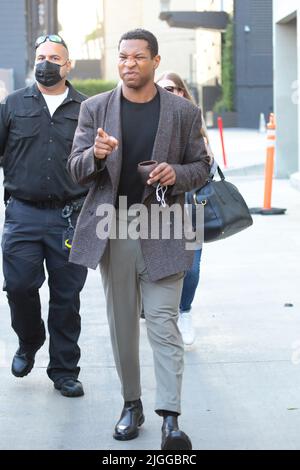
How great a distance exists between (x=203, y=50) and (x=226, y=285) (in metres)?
48.4

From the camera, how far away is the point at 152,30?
212ft

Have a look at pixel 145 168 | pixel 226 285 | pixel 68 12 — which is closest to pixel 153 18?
pixel 68 12

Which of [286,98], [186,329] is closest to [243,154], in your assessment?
[286,98]

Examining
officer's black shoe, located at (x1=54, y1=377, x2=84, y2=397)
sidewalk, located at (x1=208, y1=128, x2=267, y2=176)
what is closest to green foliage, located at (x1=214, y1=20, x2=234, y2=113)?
sidewalk, located at (x1=208, y1=128, x2=267, y2=176)

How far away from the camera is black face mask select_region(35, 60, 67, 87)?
17.4 feet

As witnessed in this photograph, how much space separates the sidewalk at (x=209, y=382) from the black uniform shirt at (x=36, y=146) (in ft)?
3.76

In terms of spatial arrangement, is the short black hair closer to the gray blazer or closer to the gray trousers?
the gray blazer

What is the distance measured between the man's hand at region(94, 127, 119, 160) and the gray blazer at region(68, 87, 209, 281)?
149 millimetres

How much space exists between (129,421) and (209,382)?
1.06m

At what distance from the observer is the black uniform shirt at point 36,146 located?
5.32 m

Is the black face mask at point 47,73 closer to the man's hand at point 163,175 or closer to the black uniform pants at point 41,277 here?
the black uniform pants at point 41,277

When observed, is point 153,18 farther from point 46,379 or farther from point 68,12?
point 46,379

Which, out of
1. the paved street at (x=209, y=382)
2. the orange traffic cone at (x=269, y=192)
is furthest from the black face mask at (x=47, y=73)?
the orange traffic cone at (x=269, y=192)

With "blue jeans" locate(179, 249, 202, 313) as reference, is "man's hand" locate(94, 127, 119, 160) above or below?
above
